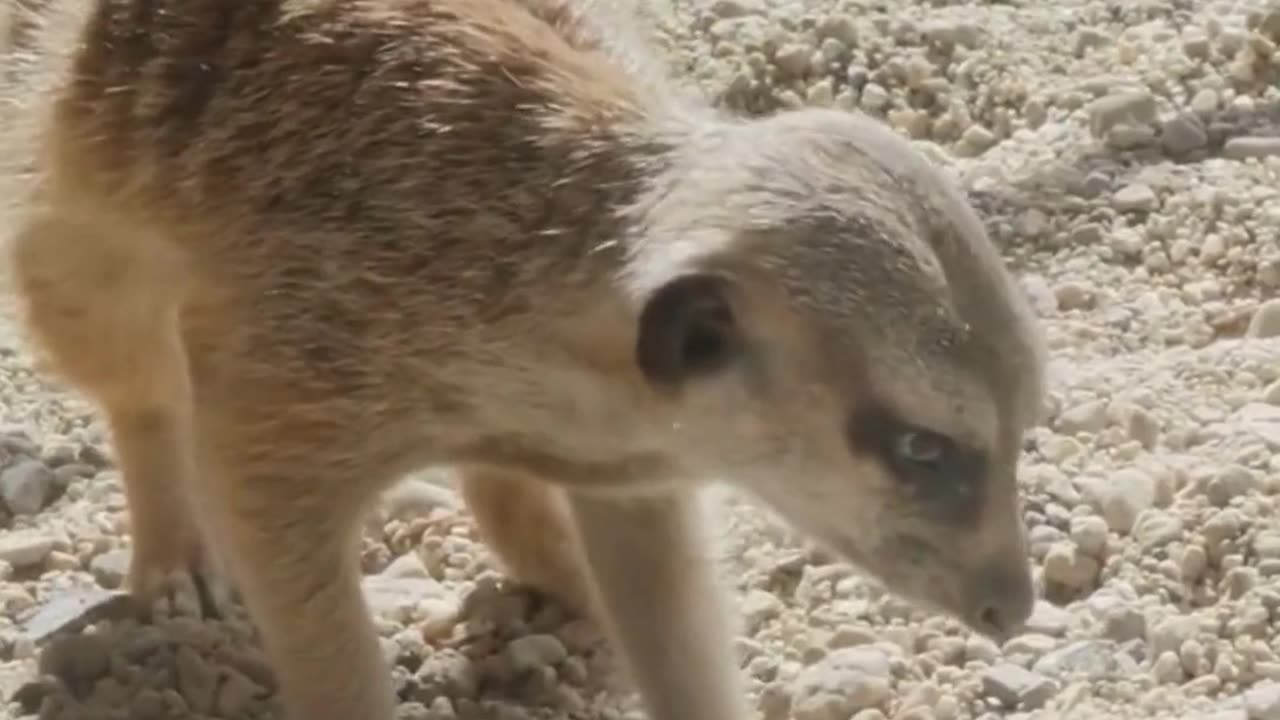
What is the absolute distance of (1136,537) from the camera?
251 centimetres

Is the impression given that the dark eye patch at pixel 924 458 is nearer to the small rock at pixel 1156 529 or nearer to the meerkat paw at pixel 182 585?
the small rock at pixel 1156 529

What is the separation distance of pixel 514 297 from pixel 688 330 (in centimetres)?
21

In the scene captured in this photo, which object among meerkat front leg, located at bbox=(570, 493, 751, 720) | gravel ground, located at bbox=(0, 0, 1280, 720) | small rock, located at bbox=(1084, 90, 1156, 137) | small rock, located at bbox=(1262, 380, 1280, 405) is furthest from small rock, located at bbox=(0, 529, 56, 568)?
small rock, located at bbox=(1084, 90, 1156, 137)

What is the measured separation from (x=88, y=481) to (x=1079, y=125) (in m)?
1.44

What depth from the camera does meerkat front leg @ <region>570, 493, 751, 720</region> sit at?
2.28 metres

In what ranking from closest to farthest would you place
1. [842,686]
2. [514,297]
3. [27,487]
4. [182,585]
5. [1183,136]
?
[514,297], [842,686], [182,585], [27,487], [1183,136]

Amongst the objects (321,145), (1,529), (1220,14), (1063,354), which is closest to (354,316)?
(321,145)

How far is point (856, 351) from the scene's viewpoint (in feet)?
5.92

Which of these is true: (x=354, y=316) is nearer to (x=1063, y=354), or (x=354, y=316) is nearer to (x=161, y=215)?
(x=161, y=215)

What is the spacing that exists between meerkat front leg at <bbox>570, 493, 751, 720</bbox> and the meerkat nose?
442 millimetres

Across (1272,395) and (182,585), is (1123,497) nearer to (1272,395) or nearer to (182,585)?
(1272,395)

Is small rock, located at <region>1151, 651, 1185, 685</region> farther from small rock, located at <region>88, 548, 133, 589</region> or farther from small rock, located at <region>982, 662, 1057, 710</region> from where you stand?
small rock, located at <region>88, 548, 133, 589</region>

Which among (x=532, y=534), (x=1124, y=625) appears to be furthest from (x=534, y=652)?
(x=1124, y=625)

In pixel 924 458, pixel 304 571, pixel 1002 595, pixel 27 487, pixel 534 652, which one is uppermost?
pixel 924 458
